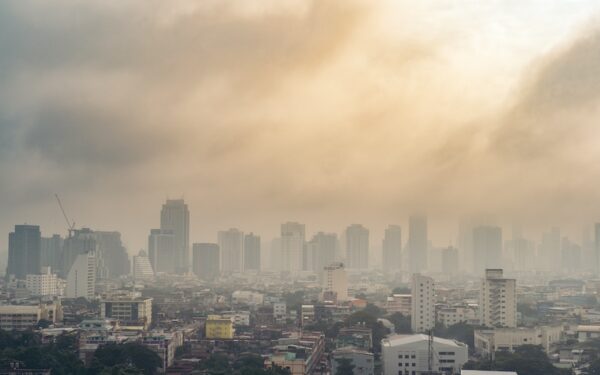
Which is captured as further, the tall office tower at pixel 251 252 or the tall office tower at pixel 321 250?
the tall office tower at pixel 251 252

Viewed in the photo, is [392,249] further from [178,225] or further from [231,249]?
[178,225]

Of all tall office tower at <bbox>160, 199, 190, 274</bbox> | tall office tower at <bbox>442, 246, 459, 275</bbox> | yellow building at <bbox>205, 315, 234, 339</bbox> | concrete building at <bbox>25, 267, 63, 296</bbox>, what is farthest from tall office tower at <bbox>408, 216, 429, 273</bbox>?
yellow building at <bbox>205, 315, 234, 339</bbox>

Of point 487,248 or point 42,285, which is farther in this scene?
point 487,248

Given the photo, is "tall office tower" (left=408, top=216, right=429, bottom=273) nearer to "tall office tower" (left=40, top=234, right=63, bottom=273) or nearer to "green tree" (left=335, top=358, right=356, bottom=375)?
"tall office tower" (left=40, top=234, right=63, bottom=273)

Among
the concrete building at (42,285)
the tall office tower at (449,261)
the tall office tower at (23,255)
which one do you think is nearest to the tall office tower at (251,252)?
the tall office tower at (449,261)

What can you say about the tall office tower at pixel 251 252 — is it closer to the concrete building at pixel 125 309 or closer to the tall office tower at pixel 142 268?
the tall office tower at pixel 142 268

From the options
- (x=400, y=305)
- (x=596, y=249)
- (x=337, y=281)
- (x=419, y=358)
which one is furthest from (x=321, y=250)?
(x=419, y=358)
